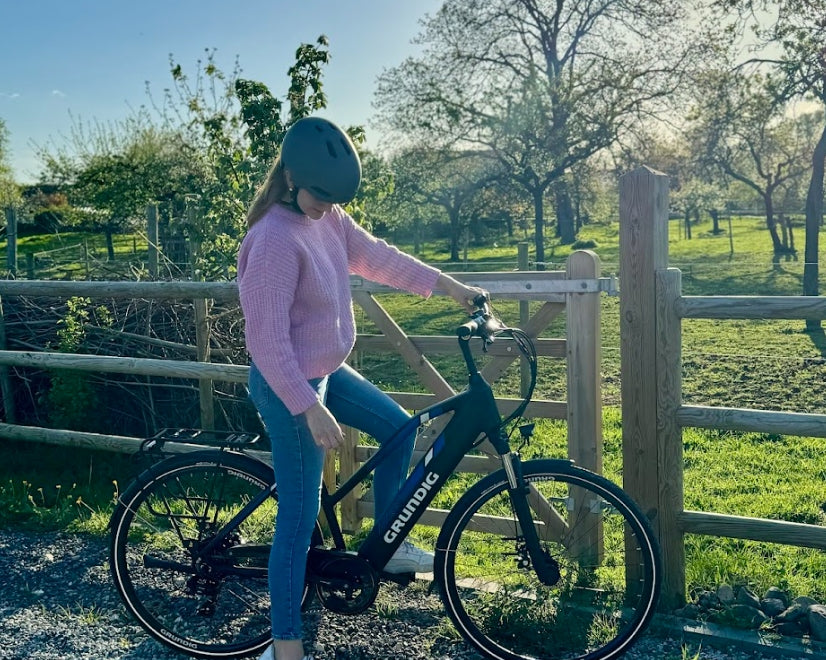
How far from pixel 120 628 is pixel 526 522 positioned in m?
1.91

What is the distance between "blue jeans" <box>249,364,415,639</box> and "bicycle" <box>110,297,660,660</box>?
141 mm

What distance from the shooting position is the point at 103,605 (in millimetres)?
3959

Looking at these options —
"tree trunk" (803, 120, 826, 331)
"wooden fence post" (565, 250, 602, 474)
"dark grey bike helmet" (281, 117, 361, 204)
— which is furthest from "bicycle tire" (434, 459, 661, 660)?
"tree trunk" (803, 120, 826, 331)

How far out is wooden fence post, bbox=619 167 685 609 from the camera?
3.60 meters

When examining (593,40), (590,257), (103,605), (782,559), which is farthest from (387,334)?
(593,40)

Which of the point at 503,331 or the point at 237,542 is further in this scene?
the point at 237,542

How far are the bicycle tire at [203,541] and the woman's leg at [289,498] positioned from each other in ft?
1.05

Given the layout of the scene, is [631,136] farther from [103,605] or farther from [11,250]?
[103,605]

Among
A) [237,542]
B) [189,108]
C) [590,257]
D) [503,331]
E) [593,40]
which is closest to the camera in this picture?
[503,331]

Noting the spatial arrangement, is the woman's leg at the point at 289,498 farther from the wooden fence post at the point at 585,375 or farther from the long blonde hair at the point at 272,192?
the wooden fence post at the point at 585,375

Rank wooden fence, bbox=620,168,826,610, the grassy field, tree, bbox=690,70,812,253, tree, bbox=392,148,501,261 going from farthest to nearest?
tree, bbox=392,148,501,261 < tree, bbox=690,70,812,253 < the grassy field < wooden fence, bbox=620,168,826,610

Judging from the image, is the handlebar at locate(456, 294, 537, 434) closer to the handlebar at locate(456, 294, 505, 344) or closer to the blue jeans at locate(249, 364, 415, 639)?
the handlebar at locate(456, 294, 505, 344)

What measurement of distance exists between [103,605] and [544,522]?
211cm

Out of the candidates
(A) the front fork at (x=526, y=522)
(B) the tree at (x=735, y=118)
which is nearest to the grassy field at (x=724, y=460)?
(A) the front fork at (x=526, y=522)
